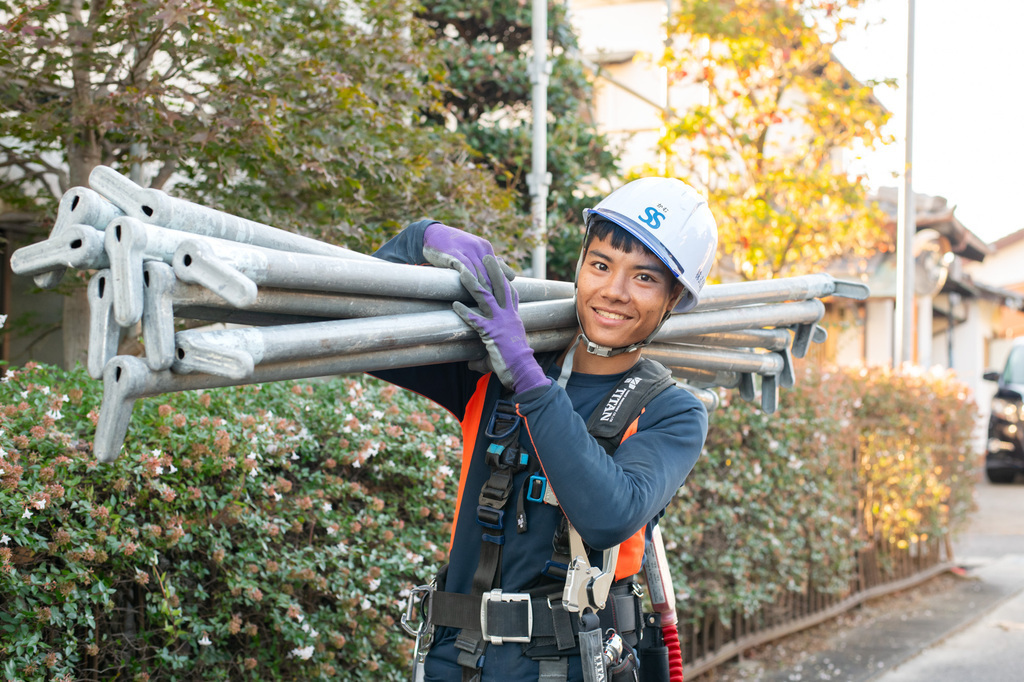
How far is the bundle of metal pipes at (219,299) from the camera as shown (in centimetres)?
151

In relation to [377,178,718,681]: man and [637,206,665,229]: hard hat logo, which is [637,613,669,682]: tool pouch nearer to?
[377,178,718,681]: man

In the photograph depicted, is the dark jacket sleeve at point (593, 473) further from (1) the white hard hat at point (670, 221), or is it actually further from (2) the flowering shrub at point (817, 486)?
(2) the flowering shrub at point (817, 486)

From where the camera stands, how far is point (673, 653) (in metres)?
2.79

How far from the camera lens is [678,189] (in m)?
2.32

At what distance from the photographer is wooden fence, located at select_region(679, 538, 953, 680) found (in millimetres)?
6114

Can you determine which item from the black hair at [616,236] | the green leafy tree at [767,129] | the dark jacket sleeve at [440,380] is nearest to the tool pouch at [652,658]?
the dark jacket sleeve at [440,380]

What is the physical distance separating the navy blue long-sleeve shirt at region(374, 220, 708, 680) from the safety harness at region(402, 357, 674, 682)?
1.1 inches

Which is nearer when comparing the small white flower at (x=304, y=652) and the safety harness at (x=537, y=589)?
the safety harness at (x=537, y=589)

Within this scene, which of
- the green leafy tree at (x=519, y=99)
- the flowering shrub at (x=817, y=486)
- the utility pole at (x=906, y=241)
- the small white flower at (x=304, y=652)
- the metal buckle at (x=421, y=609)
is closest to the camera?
the metal buckle at (x=421, y=609)

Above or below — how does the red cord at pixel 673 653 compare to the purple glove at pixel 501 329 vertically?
below

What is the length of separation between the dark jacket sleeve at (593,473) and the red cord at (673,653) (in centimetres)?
87

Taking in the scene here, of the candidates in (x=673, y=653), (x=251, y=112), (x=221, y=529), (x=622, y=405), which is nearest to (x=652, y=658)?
(x=673, y=653)

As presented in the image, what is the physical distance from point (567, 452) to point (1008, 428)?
1906 cm

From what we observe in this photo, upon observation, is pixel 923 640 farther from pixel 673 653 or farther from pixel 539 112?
pixel 673 653
